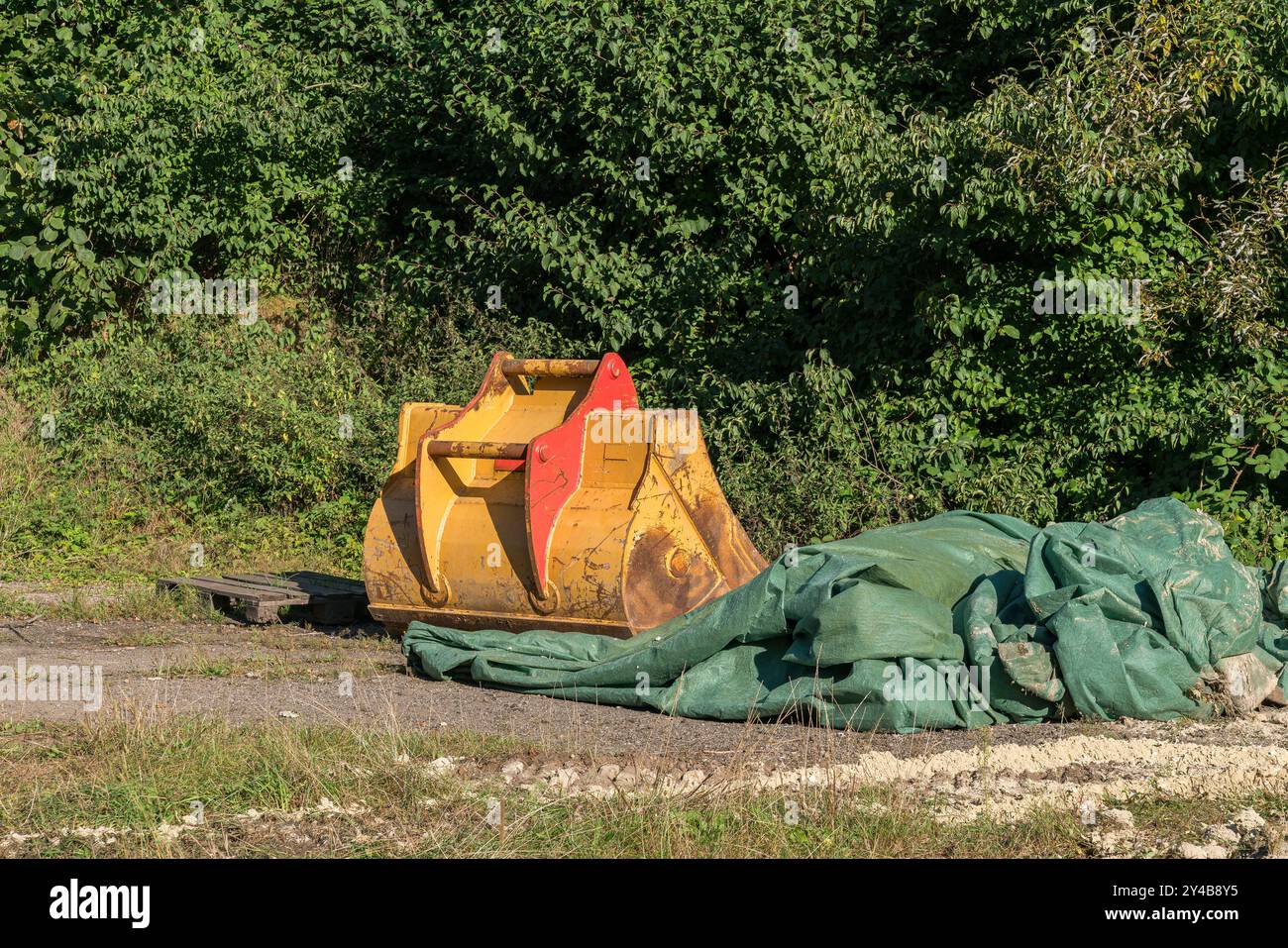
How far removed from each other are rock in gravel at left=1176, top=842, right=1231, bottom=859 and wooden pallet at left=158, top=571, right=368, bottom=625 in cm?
581

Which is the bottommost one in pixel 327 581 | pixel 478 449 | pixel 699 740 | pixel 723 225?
pixel 699 740

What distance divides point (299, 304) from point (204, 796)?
9.86 m

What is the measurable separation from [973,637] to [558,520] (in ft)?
7.71

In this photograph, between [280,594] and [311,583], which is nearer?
[280,594]

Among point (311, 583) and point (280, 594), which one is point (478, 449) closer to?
point (280, 594)

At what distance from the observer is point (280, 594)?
869cm

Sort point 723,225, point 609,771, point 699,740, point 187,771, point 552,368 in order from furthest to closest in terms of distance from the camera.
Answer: point 723,225, point 552,368, point 699,740, point 609,771, point 187,771

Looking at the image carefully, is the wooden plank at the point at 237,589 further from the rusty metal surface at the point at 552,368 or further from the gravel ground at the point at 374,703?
the rusty metal surface at the point at 552,368

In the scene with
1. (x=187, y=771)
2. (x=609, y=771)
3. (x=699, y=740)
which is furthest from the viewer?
(x=699, y=740)

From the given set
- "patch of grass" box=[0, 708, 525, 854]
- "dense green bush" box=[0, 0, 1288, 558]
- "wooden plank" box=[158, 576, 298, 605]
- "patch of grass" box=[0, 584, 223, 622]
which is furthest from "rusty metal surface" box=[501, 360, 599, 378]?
"dense green bush" box=[0, 0, 1288, 558]

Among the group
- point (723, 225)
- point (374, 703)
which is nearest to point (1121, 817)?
point (374, 703)

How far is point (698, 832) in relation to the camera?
412 cm

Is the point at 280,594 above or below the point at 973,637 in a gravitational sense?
below
